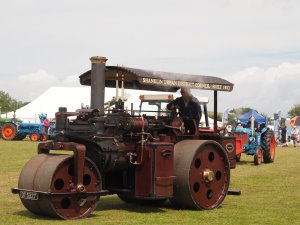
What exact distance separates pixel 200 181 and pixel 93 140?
1.75 m

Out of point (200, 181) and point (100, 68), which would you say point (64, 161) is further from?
point (200, 181)

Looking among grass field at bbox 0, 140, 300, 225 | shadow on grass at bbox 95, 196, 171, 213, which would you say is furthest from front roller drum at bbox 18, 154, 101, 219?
shadow on grass at bbox 95, 196, 171, 213

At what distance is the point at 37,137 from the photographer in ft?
121

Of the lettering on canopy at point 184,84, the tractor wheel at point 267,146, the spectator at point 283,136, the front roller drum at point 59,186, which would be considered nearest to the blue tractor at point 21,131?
the spectator at point 283,136

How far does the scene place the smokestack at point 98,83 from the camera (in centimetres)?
852

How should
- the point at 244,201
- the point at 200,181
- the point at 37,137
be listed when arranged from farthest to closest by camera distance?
1. the point at 37,137
2. the point at 244,201
3. the point at 200,181

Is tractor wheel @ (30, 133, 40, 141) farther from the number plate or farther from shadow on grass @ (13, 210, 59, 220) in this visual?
the number plate

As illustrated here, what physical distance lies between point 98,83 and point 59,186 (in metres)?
1.65

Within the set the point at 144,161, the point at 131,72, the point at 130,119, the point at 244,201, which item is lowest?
the point at 244,201

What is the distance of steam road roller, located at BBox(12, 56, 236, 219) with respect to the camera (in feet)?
25.2

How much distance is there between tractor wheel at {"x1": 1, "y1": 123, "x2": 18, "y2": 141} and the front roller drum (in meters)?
29.6

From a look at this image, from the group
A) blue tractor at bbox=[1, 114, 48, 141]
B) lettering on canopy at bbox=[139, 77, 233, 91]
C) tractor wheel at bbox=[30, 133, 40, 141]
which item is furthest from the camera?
tractor wheel at bbox=[30, 133, 40, 141]

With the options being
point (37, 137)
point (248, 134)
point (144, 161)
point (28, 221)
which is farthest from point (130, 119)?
point (37, 137)

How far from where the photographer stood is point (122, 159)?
841cm
